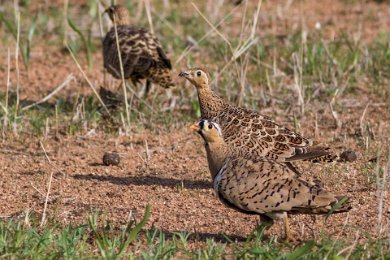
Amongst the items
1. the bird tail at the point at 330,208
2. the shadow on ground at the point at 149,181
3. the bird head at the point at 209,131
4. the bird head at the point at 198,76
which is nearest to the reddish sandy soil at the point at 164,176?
the shadow on ground at the point at 149,181

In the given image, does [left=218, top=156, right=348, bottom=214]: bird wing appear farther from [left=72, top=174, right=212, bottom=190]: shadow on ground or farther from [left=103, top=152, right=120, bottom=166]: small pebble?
[left=103, top=152, right=120, bottom=166]: small pebble

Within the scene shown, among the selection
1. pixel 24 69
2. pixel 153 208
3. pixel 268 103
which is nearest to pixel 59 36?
pixel 24 69

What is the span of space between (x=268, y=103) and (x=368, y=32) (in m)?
3.06

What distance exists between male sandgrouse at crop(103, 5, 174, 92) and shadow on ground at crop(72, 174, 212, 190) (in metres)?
2.11

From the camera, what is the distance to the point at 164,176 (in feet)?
27.4

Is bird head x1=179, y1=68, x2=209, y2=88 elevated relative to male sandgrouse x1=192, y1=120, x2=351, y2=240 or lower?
elevated

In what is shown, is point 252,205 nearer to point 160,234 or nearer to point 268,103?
point 160,234

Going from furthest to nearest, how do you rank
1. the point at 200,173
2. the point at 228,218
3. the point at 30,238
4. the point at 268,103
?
the point at 268,103
the point at 200,173
the point at 228,218
the point at 30,238

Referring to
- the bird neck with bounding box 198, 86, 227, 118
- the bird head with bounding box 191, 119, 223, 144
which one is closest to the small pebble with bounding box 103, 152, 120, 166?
the bird neck with bounding box 198, 86, 227, 118

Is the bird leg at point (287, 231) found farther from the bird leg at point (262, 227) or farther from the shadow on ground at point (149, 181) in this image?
the shadow on ground at point (149, 181)

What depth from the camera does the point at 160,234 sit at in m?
6.34

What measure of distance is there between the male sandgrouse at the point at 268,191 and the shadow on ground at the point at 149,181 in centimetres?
130

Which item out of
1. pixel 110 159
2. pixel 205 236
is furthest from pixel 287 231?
pixel 110 159

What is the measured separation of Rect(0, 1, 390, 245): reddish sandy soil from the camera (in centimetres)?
705
